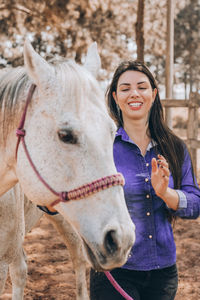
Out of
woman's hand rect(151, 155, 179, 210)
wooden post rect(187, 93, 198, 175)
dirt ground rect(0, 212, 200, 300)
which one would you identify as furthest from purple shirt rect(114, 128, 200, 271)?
wooden post rect(187, 93, 198, 175)

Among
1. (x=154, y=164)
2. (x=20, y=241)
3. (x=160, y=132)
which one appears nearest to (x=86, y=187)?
(x=154, y=164)

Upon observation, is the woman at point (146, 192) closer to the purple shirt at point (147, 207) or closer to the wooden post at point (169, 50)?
the purple shirt at point (147, 207)

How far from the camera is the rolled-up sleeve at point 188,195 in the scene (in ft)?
5.67

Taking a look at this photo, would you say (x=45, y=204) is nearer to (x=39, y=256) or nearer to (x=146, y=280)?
(x=146, y=280)

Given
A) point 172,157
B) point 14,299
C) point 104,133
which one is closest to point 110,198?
point 104,133

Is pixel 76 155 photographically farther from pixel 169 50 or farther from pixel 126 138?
pixel 169 50

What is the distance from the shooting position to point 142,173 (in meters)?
1.82

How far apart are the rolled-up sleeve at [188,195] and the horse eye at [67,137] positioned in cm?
70

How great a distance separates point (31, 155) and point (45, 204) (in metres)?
0.22

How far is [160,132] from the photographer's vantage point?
1.93 m

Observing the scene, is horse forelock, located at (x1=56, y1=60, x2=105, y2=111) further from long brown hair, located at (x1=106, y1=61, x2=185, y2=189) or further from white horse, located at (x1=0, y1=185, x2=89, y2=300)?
white horse, located at (x1=0, y1=185, x2=89, y2=300)

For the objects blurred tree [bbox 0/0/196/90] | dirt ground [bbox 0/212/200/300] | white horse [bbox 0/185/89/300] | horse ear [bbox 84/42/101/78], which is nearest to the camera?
horse ear [bbox 84/42/101/78]

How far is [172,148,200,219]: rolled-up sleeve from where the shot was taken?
1728 mm

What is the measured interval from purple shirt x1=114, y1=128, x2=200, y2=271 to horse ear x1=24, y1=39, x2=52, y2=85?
0.65m
